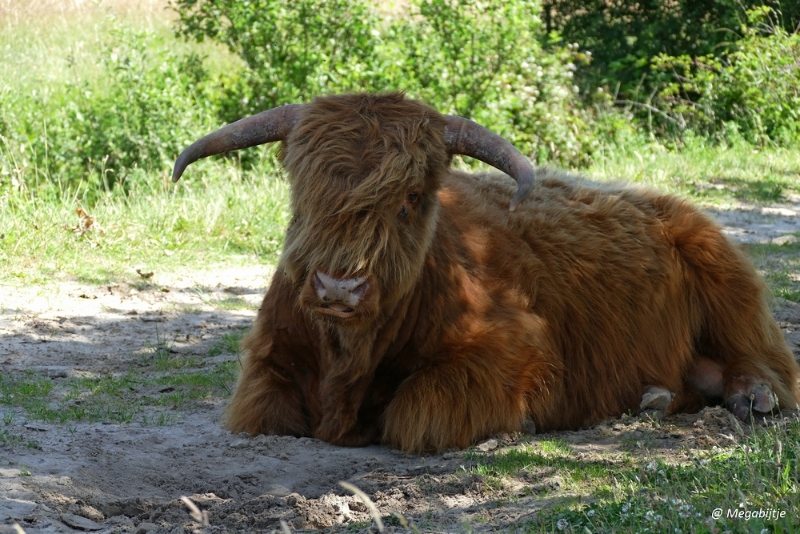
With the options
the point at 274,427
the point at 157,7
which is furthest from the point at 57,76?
the point at 274,427

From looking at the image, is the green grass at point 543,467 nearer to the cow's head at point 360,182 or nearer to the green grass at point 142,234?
the cow's head at point 360,182

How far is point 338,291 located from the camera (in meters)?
4.08

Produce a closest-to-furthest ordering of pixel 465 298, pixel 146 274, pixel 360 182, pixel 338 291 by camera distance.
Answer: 1. pixel 338 291
2. pixel 360 182
3. pixel 465 298
4. pixel 146 274

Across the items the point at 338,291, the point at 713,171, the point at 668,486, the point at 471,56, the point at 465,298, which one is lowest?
the point at 668,486

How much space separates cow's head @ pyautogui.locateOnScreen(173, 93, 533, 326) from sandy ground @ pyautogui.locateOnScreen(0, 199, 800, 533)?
719mm

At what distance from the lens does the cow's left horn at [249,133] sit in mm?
4625

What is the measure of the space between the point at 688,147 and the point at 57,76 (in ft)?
32.0

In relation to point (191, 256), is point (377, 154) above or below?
above

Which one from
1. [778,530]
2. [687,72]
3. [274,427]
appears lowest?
[274,427]

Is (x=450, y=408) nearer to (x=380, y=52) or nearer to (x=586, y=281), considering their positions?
(x=586, y=281)

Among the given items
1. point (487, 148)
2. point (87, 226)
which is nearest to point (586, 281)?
point (487, 148)

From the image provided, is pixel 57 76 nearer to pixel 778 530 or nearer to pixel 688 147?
pixel 688 147

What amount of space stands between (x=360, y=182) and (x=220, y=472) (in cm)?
141

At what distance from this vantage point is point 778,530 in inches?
111
